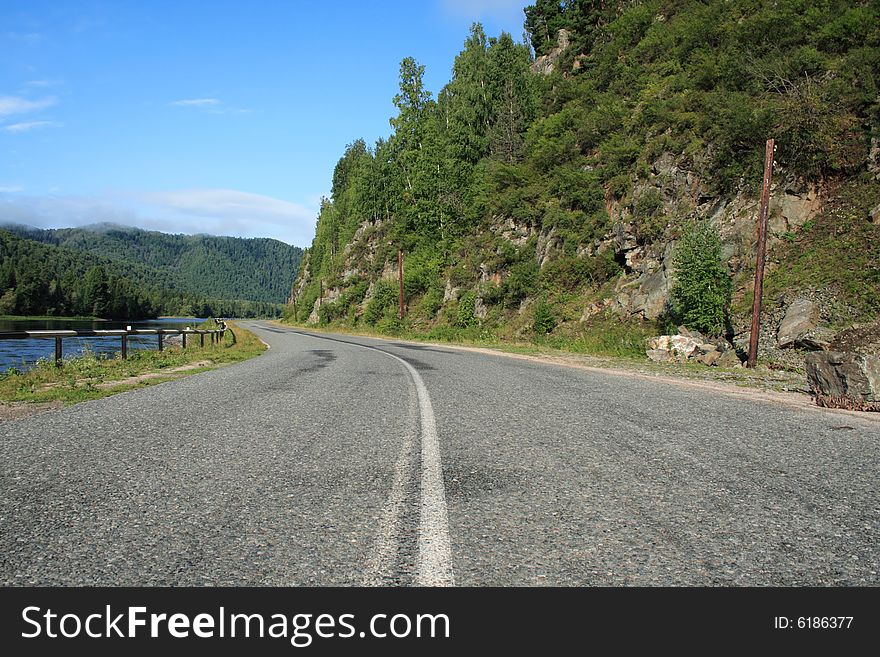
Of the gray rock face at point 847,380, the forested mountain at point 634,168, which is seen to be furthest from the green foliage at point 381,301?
the gray rock face at point 847,380

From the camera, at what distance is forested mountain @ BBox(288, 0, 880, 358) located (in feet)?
61.6

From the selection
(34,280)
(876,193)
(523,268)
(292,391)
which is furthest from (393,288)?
(34,280)

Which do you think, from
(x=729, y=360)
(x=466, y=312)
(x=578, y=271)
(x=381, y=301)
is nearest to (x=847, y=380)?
(x=729, y=360)

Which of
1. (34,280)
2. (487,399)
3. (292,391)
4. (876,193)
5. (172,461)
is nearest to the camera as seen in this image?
(172,461)

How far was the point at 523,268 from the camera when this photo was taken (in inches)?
1292

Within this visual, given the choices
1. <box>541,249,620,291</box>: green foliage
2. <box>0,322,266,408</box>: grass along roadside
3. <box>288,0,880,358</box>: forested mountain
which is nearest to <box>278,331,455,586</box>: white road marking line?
<box>0,322,266,408</box>: grass along roadside

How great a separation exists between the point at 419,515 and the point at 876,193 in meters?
21.1

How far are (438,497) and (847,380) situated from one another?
8364 mm

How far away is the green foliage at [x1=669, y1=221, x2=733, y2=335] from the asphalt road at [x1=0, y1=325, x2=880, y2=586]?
11471 mm

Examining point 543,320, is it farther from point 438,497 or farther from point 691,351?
point 438,497

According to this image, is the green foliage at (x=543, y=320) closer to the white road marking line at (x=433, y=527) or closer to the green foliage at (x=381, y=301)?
the white road marking line at (x=433, y=527)

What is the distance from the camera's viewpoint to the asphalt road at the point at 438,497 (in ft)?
8.63

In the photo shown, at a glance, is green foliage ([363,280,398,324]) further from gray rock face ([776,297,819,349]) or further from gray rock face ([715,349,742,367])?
gray rock face ([776,297,819,349])
